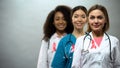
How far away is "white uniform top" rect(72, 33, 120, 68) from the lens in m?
1.98

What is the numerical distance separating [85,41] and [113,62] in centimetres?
27

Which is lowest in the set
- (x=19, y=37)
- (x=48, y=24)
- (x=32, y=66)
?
(x=32, y=66)

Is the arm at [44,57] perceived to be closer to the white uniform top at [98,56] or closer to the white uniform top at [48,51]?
the white uniform top at [48,51]

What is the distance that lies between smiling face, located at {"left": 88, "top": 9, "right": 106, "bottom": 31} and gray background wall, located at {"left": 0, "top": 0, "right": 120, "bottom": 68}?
1361mm

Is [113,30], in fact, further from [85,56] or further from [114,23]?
[85,56]

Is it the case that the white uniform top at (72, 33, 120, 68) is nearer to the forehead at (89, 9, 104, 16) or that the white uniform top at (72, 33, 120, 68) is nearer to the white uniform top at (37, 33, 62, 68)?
the forehead at (89, 9, 104, 16)

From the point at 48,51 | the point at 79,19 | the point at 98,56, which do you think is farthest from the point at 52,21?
the point at 98,56

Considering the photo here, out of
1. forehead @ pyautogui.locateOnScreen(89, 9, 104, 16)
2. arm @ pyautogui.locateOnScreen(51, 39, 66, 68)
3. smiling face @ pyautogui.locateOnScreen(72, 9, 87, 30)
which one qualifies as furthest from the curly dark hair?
forehead @ pyautogui.locateOnScreen(89, 9, 104, 16)

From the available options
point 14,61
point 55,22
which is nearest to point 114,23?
point 55,22

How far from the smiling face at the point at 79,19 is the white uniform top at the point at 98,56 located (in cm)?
31

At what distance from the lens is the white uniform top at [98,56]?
1.98 meters

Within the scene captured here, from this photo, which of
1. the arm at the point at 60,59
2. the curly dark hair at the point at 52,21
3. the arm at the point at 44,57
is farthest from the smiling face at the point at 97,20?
the arm at the point at 44,57

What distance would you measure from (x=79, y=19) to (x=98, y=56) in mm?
500

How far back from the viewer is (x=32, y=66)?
11.5ft
